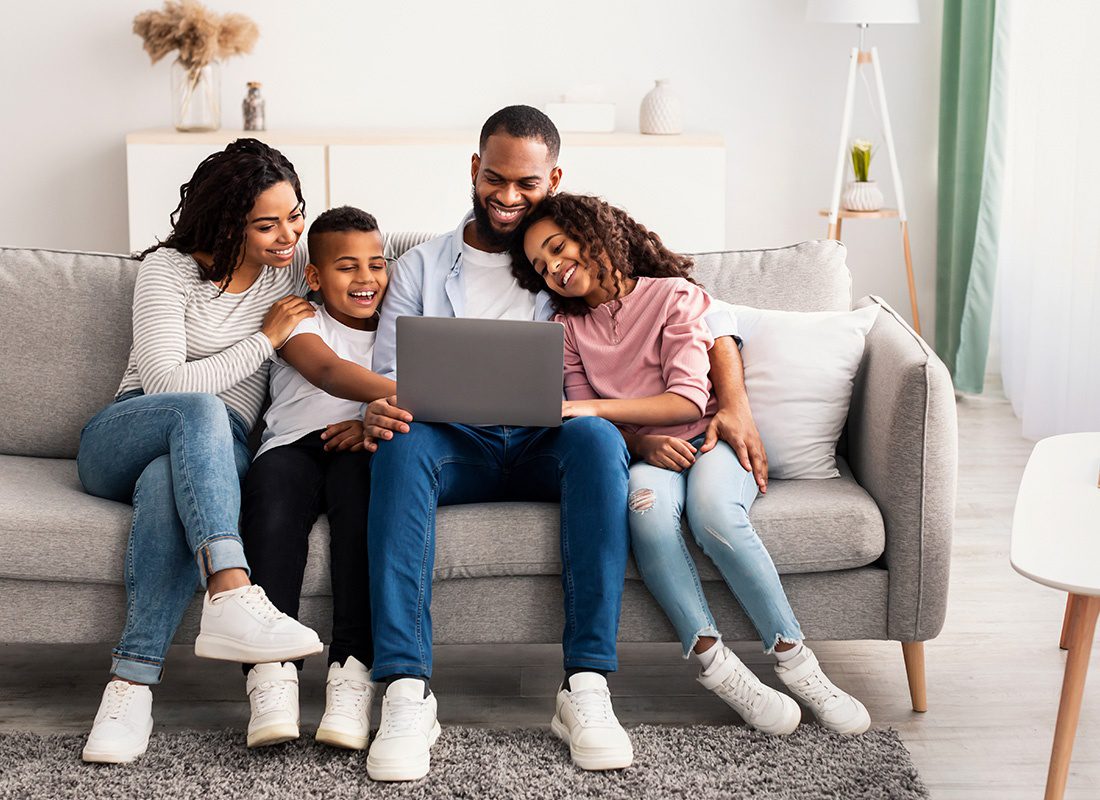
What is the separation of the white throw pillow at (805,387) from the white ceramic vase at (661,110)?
7.29 feet

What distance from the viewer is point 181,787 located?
1.76 metres

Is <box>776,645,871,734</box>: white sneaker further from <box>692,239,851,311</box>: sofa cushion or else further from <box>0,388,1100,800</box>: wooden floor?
<box>692,239,851,311</box>: sofa cushion

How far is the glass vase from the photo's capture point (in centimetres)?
419

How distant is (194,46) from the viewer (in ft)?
13.7

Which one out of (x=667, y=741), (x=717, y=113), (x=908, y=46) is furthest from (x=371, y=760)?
(x=908, y=46)

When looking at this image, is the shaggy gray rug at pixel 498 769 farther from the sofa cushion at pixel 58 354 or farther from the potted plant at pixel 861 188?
the potted plant at pixel 861 188

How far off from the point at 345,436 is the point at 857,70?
312cm

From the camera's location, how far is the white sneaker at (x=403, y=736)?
1.76 m

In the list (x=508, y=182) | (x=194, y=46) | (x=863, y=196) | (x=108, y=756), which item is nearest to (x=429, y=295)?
(x=508, y=182)

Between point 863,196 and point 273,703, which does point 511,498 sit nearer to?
point 273,703

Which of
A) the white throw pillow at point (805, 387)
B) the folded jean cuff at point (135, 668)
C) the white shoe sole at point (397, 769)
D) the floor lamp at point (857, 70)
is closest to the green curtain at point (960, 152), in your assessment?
the floor lamp at point (857, 70)

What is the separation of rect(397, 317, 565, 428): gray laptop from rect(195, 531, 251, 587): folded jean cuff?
362mm

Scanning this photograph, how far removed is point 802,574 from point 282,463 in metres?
0.87

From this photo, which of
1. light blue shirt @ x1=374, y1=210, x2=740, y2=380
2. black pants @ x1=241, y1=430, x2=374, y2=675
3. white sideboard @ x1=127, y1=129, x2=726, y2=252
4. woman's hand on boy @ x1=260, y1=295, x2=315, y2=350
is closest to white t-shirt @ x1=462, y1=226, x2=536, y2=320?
light blue shirt @ x1=374, y1=210, x2=740, y2=380
